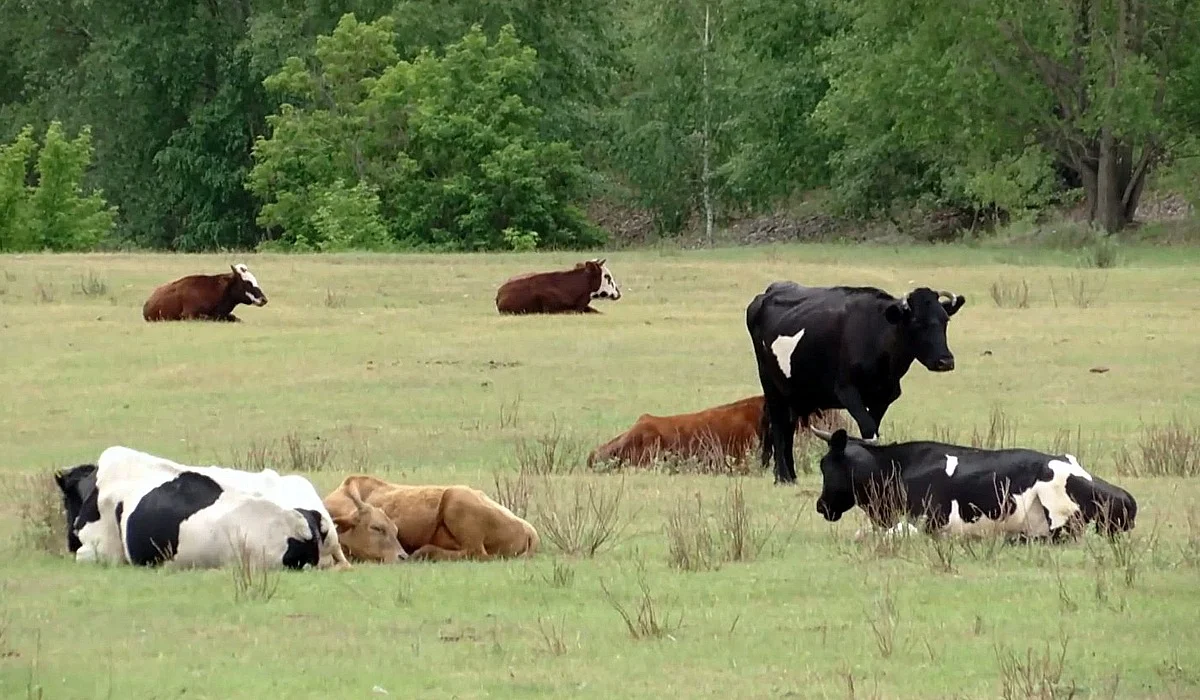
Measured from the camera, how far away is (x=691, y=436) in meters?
16.7

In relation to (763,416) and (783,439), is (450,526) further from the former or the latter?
(763,416)

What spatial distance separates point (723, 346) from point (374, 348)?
4756 mm

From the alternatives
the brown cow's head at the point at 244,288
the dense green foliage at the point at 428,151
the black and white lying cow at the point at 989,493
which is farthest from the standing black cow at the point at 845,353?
the dense green foliage at the point at 428,151

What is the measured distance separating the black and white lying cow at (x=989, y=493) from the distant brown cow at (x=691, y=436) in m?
4.12

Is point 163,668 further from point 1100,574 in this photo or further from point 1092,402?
point 1092,402

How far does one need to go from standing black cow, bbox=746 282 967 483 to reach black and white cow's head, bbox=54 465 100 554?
588 cm

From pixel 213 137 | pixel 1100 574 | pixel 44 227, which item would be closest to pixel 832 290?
pixel 1100 574

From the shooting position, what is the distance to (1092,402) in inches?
846

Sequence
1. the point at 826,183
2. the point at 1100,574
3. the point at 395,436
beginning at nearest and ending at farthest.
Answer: the point at 1100,574
the point at 395,436
the point at 826,183

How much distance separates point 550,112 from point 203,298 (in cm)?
3977

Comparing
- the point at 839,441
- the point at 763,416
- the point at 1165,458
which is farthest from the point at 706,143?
the point at 839,441

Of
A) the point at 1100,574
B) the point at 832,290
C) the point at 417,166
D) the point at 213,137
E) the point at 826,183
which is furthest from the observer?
the point at 213,137

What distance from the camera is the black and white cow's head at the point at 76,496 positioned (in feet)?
38.5

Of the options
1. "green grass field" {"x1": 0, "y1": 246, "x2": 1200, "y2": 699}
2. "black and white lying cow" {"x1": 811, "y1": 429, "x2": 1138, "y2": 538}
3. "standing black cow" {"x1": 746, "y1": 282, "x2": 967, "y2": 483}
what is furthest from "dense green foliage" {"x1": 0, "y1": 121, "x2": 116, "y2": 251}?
"black and white lying cow" {"x1": 811, "y1": 429, "x2": 1138, "y2": 538}
